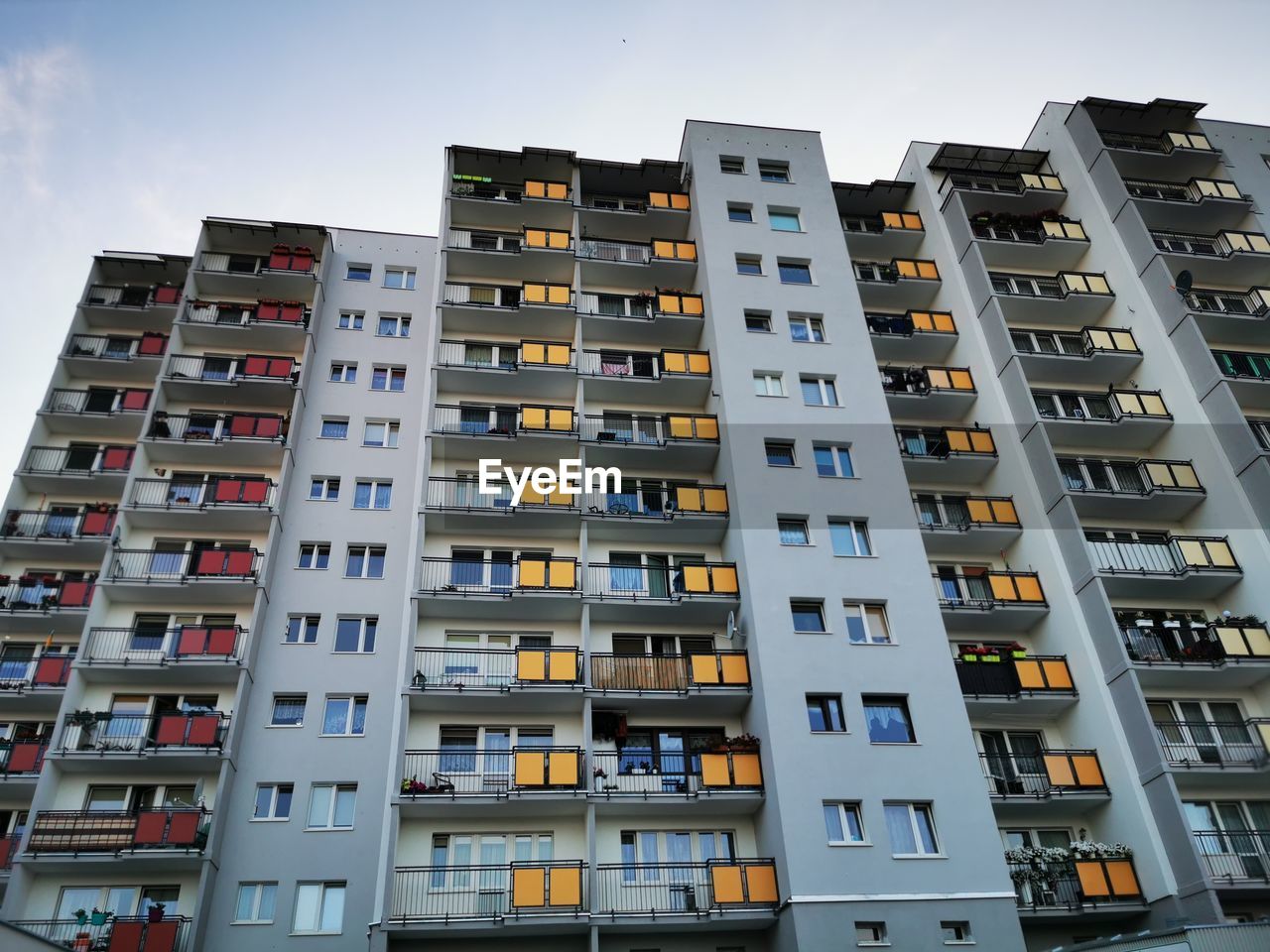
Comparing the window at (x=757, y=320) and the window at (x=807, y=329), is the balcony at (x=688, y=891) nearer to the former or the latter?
the window at (x=807, y=329)

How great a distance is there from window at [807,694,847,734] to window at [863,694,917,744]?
73 cm

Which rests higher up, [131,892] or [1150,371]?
[1150,371]

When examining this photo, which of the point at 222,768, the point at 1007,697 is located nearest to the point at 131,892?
the point at 222,768

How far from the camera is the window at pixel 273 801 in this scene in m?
26.8

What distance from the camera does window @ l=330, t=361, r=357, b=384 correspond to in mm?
35656

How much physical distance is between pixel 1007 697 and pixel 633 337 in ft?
58.2

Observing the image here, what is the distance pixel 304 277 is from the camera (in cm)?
3738

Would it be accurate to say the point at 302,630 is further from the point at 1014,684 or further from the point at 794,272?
the point at 794,272

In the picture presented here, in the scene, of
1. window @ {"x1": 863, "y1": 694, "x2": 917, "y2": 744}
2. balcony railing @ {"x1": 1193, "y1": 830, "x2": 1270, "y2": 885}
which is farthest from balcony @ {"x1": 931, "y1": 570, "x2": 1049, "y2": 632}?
balcony railing @ {"x1": 1193, "y1": 830, "x2": 1270, "y2": 885}

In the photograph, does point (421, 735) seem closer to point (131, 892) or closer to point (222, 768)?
point (222, 768)

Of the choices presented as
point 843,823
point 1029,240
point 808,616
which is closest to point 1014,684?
point 808,616

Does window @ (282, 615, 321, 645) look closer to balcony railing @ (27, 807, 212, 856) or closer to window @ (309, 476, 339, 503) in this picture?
window @ (309, 476, 339, 503)

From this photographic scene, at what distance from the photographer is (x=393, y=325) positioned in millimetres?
37531

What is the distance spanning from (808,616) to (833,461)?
575 cm
